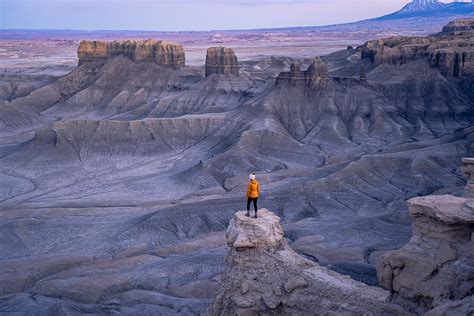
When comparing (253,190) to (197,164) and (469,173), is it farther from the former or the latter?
(197,164)

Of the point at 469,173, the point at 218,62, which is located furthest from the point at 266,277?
the point at 218,62

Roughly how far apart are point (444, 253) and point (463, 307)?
2923mm

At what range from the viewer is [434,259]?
14.6 meters

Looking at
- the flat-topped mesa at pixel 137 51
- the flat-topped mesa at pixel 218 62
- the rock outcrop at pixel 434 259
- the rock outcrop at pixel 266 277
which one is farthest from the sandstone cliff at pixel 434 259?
the flat-topped mesa at pixel 137 51

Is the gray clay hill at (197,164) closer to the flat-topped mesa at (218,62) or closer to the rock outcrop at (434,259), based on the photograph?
the flat-topped mesa at (218,62)

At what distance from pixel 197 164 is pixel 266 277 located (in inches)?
1585

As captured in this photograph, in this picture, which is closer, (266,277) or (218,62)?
(266,277)

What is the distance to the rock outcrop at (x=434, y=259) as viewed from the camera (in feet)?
46.1

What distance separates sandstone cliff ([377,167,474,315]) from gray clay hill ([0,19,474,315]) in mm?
2948

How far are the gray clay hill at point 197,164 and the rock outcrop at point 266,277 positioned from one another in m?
0.85

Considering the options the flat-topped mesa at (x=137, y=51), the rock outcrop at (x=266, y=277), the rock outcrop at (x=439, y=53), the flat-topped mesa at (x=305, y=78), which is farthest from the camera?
the flat-topped mesa at (x=137, y=51)

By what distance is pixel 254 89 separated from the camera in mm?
81812

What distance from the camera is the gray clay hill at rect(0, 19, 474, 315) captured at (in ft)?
110

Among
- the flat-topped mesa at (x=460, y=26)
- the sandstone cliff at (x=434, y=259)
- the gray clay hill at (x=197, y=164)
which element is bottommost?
the gray clay hill at (x=197, y=164)
